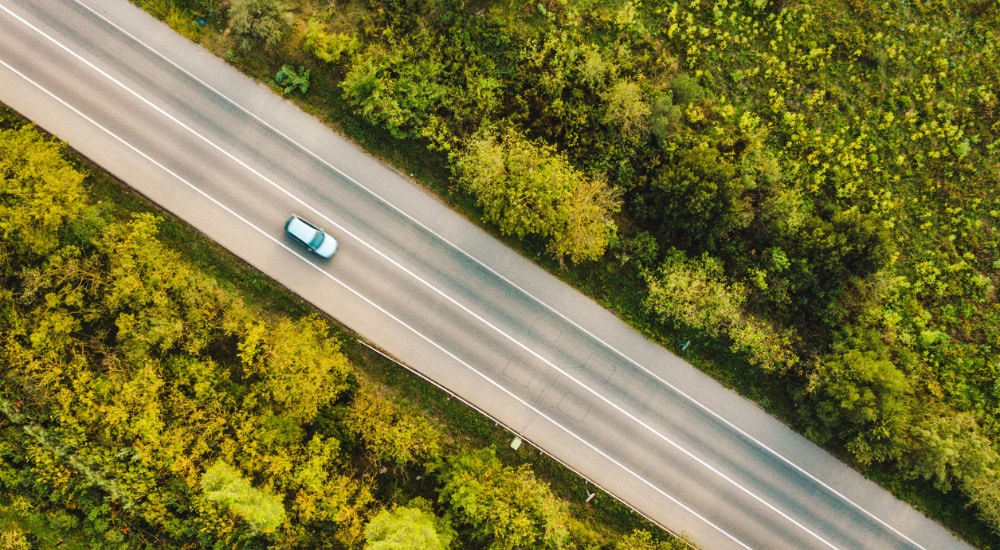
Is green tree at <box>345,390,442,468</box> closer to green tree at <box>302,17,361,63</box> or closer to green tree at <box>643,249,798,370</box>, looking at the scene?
green tree at <box>643,249,798,370</box>

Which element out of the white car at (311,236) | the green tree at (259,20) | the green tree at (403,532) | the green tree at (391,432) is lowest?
the green tree at (403,532)

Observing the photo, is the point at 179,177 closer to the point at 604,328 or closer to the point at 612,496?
the point at 604,328

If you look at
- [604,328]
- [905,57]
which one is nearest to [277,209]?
[604,328]

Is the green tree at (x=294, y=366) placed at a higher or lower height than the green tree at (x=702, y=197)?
lower

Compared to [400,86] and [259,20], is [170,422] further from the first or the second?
[259,20]

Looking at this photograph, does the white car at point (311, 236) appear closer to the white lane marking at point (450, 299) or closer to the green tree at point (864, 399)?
the white lane marking at point (450, 299)

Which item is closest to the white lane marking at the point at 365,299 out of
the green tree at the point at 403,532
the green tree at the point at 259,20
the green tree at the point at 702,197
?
the green tree at the point at 403,532

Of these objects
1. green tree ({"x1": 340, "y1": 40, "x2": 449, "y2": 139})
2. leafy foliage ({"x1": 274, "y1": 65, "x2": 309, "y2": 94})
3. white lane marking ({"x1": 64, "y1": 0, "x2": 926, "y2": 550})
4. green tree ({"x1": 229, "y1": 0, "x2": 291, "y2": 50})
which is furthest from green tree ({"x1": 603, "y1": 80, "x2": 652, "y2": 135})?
green tree ({"x1": 229, "y1": 0, "x2": 291, "y2": 50})
